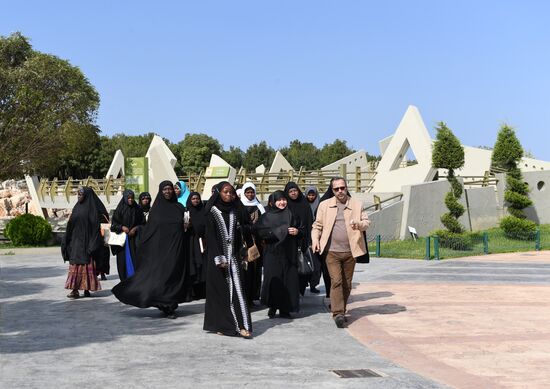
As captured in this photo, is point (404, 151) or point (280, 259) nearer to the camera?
point (280, 259)

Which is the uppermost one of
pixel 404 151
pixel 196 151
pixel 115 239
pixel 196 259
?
pixel 196 151

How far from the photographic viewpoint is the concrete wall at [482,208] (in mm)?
26312

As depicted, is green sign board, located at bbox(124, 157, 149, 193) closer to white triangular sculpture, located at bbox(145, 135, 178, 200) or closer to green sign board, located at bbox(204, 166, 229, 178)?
green sign board, located at bbox(204, 166, 229, 178)

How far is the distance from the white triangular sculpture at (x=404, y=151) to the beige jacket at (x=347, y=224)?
21.1 meters

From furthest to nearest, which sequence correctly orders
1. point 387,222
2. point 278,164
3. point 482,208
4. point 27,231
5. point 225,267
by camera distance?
point 278,164 → point 482,208 → point 27,231 → point 387,222 → point 225,267

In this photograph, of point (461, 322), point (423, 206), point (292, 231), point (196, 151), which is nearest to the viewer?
point (461, 322)

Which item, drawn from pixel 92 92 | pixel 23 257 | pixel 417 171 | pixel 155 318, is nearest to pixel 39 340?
pixel 155 318

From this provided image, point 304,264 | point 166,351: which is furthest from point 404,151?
point 166,351

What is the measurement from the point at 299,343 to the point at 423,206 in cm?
1752

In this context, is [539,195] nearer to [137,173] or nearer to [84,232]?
[137,173]

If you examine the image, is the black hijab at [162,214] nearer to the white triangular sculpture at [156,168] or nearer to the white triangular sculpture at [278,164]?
the white triangular sculpture at [156,168]

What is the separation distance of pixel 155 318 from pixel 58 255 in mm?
13029

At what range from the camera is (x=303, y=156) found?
9144 centimetres

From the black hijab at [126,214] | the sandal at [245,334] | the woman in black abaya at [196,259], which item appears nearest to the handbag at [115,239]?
the black hijab at [126,214]
